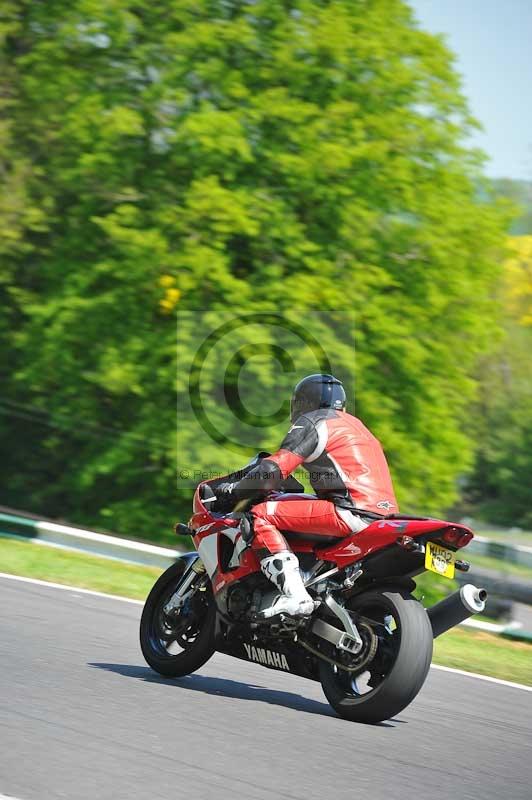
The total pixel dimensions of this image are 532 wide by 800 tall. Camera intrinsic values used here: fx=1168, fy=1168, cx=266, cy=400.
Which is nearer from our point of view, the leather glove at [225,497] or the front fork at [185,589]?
the leather glove at [225,497]

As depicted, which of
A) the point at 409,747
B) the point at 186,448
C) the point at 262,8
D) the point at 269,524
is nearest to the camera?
the point at 409,747

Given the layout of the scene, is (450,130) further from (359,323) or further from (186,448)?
(186,448)

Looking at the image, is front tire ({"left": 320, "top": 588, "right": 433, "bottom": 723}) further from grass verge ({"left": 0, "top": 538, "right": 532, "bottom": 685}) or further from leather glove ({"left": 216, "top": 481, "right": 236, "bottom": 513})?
grass verge ({"left": 0, "top": 538, "right": 532, "bottom": 685})

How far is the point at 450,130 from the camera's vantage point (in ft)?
76.8

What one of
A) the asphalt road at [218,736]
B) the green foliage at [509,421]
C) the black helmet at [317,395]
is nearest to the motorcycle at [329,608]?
the asphalt road at [218,736]

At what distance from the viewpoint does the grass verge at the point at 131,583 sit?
9.64 metres

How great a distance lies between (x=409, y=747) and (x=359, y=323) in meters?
16.3

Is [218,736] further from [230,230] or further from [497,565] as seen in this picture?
[497,565]

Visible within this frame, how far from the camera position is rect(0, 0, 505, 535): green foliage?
20938mm

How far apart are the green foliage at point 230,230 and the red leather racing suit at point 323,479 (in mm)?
13740

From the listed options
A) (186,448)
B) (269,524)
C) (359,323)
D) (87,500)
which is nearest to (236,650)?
(269,524)

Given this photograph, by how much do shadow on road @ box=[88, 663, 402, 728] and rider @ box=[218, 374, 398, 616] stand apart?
0.57 metres

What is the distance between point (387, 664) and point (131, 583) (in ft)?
20.5

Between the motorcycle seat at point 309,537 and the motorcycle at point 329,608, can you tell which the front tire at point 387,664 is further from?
the motorcycle seat at point 309,537
